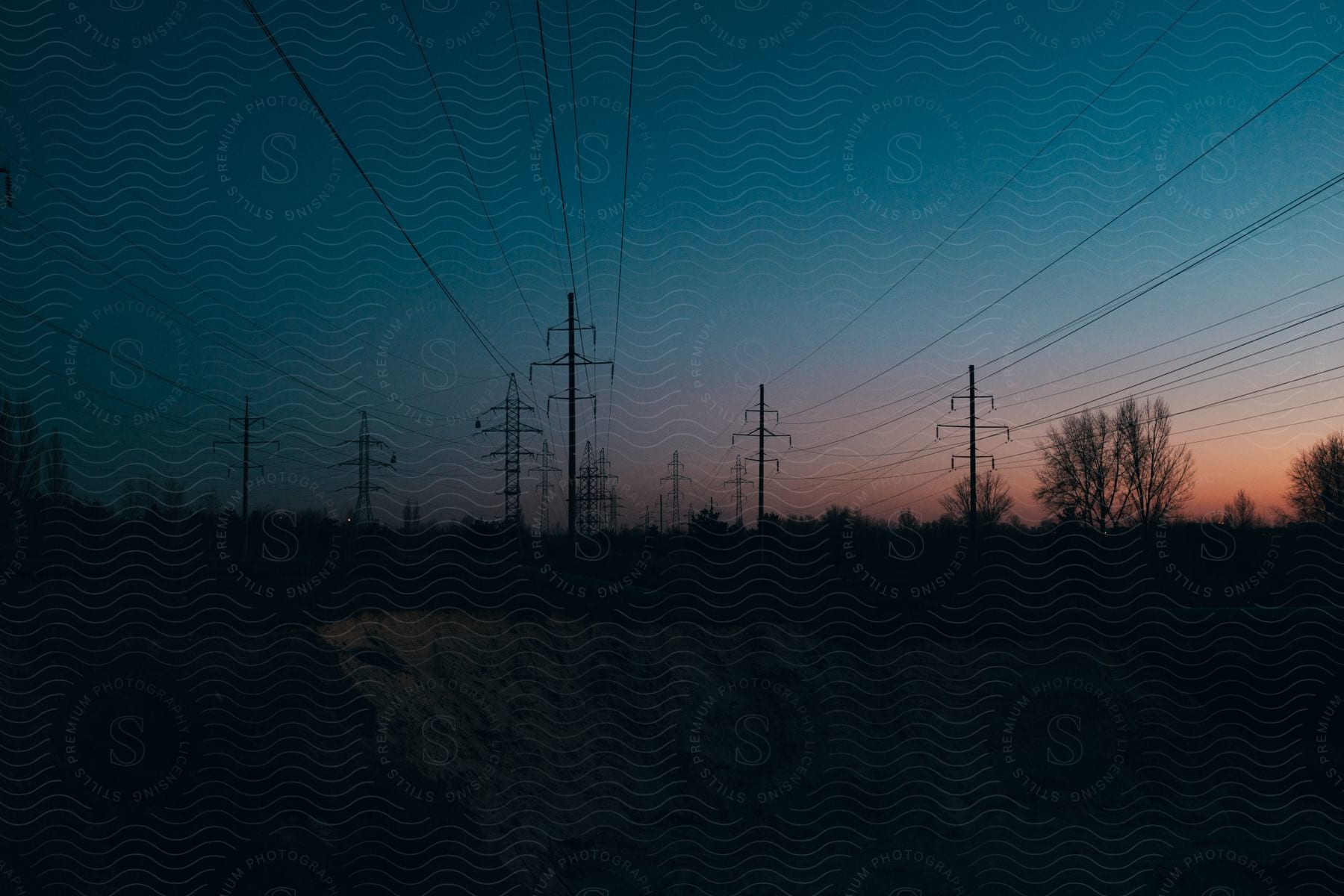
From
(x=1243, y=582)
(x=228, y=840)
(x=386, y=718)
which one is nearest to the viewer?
(x=228, y=840)

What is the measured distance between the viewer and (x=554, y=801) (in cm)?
1761

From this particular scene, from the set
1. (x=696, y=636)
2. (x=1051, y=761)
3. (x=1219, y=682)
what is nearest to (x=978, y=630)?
(x=1051, y=761)

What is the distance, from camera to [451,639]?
20062mm

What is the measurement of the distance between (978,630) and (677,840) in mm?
14824

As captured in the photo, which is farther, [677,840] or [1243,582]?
[1243,582]

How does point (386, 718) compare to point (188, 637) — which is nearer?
point (188, 637)

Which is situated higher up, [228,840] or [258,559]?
[258,559]

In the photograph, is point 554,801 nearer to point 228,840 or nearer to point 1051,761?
point 228,840

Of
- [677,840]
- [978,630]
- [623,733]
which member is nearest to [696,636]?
[623,733]

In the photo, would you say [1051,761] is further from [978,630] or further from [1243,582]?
[1243,582]

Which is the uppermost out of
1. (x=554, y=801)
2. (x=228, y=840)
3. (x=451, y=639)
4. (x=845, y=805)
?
(x=451, y=639)

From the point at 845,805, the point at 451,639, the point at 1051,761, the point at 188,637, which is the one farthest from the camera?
the point at 1051,761

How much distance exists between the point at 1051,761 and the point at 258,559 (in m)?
27.6

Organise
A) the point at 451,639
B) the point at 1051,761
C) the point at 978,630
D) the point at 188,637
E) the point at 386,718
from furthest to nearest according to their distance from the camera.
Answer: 1. the point at 978,630
2. the point at 1051,761
3. the point at 451,639
4. the point at 386,718
5. the point at 188,637
